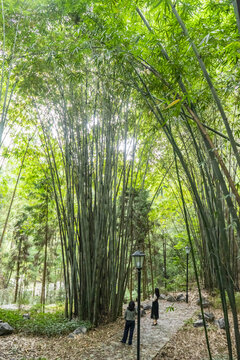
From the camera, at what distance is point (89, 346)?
3.01m

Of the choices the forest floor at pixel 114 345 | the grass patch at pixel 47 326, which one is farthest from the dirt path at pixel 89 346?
the grass patch at pixel 47 326

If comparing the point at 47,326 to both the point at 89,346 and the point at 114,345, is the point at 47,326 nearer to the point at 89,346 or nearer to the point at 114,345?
the point at 89,346

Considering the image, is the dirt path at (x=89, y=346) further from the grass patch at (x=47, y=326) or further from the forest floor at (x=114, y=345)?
the grass patch at (x=47, y=326)

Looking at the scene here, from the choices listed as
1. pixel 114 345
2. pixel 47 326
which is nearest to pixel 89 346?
pixel 114 345

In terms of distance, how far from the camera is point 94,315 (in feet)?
12.0

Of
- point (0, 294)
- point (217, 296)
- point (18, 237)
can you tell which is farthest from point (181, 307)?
point (0, 294)

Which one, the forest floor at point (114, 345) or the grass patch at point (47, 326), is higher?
the grass patch at point (47, 326)

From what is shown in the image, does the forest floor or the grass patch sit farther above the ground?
the grass patch

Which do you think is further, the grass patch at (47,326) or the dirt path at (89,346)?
the grass patch at (47,326)

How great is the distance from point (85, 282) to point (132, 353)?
49.4 inches

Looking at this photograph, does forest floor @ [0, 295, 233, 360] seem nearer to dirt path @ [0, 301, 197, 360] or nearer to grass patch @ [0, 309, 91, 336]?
dirt path @ [0, 301, 197, 360]

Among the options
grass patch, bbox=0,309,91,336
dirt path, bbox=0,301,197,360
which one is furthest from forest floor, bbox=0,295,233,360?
grass patch, bbox=0,309,91,336

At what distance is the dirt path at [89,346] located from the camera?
2.79m

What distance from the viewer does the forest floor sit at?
9.27 ft
